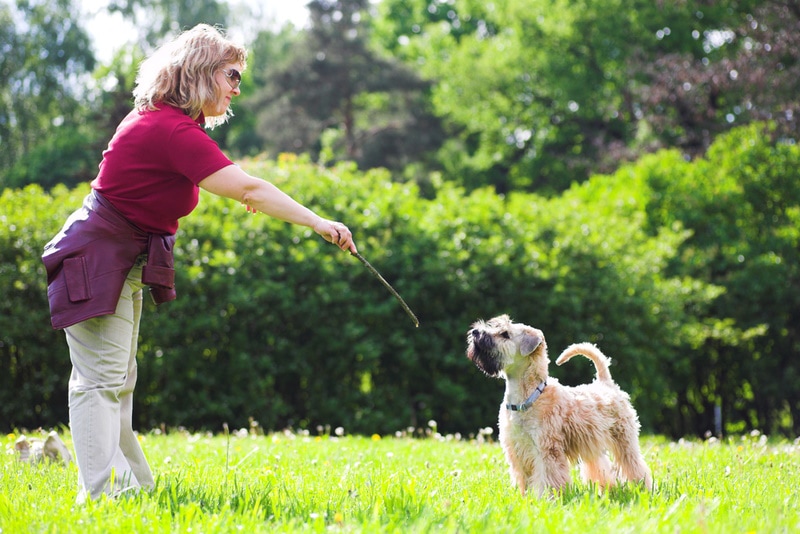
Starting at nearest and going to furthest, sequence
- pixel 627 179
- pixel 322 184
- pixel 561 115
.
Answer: pixel 322 184, pixel 627 179, pixel 561 115

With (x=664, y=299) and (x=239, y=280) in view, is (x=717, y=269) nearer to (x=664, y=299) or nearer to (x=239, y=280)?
(x=664, y=299)

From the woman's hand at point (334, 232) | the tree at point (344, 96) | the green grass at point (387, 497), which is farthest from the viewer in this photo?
the tree at point (344, 96)

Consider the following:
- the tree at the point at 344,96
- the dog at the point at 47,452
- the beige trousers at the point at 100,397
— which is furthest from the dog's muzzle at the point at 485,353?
the tree at the point at 344,96

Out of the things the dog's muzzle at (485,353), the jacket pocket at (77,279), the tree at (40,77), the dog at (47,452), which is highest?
the tree at (40,77)

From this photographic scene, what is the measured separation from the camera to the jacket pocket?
3547 millimetres

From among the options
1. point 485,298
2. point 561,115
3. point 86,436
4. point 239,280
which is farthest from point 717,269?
point 561,115

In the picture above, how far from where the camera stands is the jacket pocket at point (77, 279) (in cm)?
355

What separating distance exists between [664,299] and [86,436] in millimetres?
8708

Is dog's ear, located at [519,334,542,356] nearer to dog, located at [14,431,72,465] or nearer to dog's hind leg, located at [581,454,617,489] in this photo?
dog's hind leg, located at [581,454,617,489]

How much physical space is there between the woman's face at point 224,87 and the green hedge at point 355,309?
4716 millimetres

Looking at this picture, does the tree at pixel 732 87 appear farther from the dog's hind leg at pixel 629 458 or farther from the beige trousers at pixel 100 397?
the beige trousers at pixel 100 397

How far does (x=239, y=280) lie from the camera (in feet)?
28.7

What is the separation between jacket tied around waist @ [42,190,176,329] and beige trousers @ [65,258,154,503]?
12 cm

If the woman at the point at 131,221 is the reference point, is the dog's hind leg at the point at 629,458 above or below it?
below
